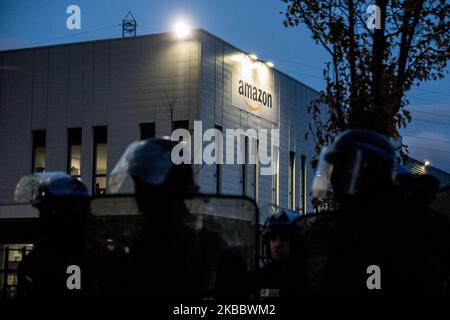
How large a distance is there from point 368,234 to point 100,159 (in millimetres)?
33253

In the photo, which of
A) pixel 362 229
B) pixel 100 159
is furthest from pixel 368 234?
pixel 100 159

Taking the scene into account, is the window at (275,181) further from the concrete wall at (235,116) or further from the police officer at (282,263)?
the police officer at (282,263)

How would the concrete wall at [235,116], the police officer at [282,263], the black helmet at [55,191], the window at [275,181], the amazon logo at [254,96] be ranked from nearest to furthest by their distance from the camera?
the police officer at [282,263], the black helmet at [55,191], the concrete wall at [235,116], the amazon logo at [254,96], the window at [275,181]

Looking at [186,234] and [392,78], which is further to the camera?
[392,78]

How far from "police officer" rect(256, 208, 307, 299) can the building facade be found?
2595 cm

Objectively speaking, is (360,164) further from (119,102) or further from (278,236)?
(119,102)

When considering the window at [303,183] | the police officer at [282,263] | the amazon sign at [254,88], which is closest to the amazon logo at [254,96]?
the amazon sign at [254,88]

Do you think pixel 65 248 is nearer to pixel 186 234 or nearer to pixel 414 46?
pixel 186 234

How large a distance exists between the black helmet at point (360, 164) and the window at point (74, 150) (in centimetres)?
3358

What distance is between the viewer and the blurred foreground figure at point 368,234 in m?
3.70

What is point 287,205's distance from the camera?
42875mm

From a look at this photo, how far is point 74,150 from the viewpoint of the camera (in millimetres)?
37312
